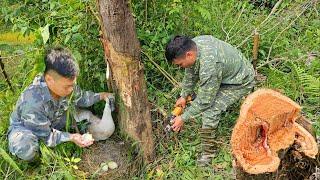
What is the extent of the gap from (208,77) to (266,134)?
0.87m

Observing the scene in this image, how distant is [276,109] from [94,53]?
5.61ft

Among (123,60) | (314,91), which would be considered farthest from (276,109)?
(314,91)

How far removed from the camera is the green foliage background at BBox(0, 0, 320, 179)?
384cm

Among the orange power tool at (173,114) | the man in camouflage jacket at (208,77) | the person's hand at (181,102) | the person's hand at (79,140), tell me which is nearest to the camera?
the person's hand at (79,140)

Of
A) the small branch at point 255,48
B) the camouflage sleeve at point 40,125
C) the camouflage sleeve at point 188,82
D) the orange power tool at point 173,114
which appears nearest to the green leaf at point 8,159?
the camouflage sleeve at point 40,125

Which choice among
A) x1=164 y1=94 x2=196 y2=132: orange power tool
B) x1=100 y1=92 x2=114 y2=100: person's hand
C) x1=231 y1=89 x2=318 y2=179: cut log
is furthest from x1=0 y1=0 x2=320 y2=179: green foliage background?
x1=231 y1=89 x2=318 y2=179: cut log

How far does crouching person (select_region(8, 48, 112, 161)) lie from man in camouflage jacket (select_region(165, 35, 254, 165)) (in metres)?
0.70

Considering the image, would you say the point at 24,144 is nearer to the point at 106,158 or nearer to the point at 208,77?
the point at 106,158

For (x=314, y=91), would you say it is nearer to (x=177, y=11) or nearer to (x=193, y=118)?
(x=193, y=118)

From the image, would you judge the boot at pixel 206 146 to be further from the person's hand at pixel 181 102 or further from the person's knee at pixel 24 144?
the person's knee at pixel 24 144

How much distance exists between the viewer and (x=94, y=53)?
4086 mm

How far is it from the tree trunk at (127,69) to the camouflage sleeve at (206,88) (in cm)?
38

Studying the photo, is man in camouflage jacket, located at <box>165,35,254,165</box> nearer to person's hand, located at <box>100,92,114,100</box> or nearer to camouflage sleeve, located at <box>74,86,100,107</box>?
person's hand, located at <box>100,92,114,100</box>

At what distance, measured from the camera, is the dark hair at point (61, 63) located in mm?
3283
